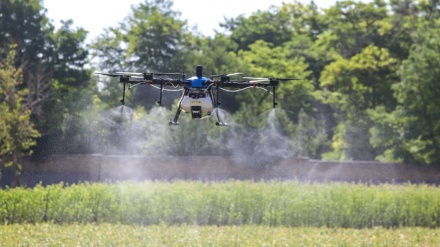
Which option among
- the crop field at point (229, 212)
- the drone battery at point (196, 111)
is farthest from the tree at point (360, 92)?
the drone battery at point (196, 111)

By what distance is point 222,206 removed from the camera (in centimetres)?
2952

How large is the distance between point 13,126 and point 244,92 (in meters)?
14.4

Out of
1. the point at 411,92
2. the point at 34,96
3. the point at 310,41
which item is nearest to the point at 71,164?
the point at 34,96

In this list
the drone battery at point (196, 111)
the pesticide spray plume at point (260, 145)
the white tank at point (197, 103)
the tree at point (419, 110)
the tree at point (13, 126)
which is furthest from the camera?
the tree at point (419, 110)

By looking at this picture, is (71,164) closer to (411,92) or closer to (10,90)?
(10,90)

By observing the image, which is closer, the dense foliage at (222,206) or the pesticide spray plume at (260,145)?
the dense foliage at (222,206)

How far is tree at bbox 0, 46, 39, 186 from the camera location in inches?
1453

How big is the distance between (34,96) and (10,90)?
673 cm

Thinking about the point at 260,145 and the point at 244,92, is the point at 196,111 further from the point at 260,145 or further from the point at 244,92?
the point at 244,92

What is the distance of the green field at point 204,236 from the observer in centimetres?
2302

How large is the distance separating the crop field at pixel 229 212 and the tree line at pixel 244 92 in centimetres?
921

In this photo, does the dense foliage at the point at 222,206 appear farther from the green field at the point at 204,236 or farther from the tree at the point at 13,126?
the tree at the point at 13,126

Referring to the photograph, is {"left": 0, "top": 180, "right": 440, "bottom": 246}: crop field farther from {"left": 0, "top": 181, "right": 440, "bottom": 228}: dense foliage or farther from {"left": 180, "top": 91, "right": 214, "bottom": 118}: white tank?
{"left": 180, "top": 91, "right": 214, "bottom": 118}: white tank

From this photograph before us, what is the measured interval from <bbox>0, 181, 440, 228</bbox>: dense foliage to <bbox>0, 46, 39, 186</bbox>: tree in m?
8.27
